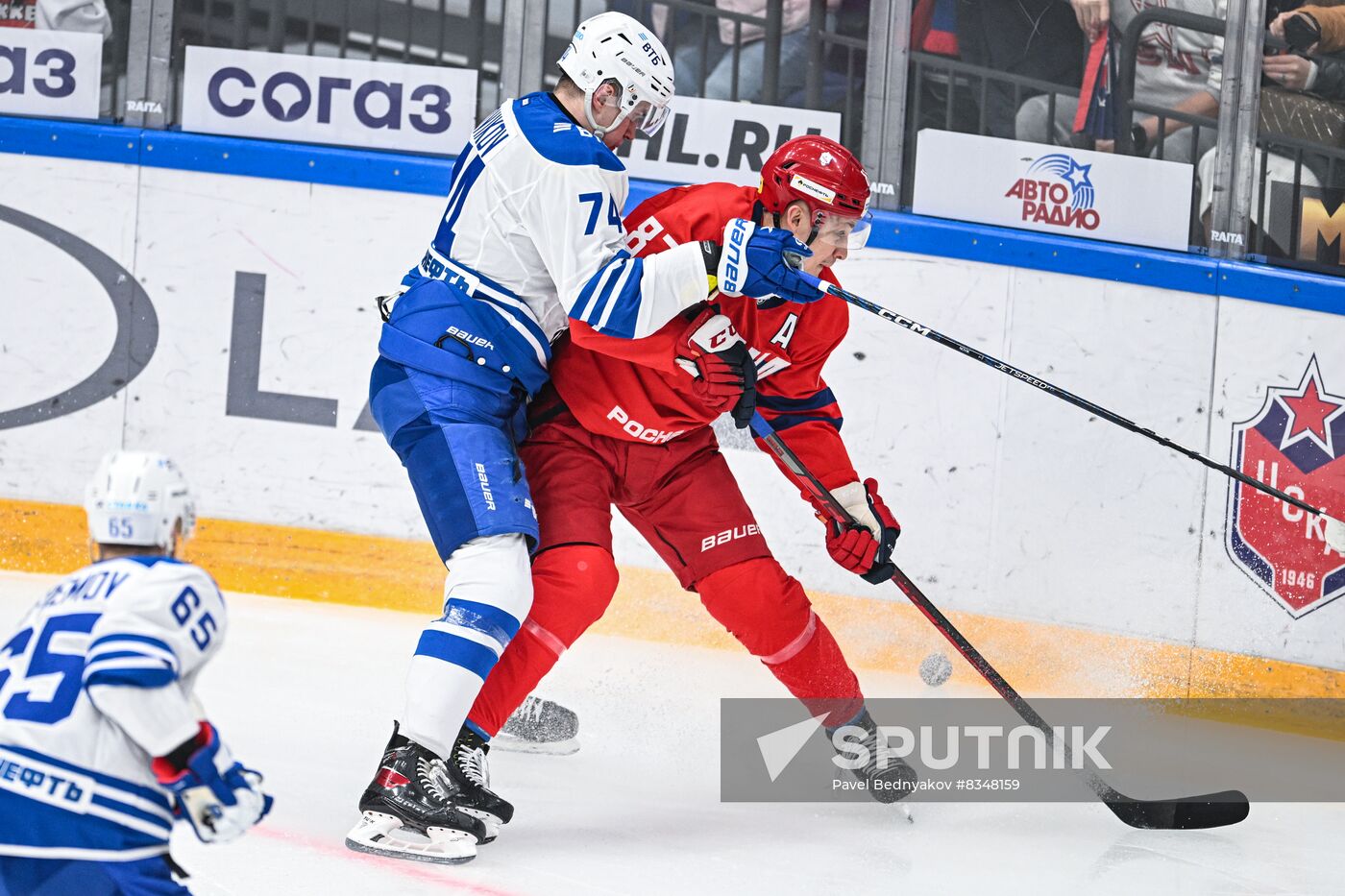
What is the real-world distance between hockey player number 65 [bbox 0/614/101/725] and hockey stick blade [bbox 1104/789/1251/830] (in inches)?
79.1

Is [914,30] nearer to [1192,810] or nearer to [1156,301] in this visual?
[1156,301]

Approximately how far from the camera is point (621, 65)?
2578 mm

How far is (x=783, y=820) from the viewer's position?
2.78m

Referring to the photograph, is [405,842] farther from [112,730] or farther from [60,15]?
[60,15]

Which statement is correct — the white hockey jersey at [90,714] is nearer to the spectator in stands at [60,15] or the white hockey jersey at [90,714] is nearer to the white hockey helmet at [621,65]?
the white hockey helmet at [621,65]

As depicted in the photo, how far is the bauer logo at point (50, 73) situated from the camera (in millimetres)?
4266

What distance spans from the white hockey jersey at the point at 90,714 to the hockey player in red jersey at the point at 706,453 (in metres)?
1.03

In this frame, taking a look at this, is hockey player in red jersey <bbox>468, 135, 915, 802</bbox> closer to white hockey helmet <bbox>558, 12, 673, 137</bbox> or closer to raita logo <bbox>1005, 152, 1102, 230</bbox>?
white hockey helmet <bbox>558, 12, 673, 137</bbox>

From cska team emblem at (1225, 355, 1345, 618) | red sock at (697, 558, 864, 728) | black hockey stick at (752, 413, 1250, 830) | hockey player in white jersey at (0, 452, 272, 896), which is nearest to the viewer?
hockey player in white jersey at (0, 452, 272, 896)

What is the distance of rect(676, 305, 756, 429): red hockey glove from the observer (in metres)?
2.61

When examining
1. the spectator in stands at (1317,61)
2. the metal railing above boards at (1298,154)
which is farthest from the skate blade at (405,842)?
the spectator in stands at (1317,61)

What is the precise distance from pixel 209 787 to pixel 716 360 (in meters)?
1.35

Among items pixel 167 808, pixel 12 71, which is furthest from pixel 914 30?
pixel 167 808

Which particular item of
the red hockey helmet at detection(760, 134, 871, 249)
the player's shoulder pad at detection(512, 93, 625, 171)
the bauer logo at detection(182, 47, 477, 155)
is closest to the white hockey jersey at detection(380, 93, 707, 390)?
the player's shoulder pad at detection(512, 93, 625, 171)
